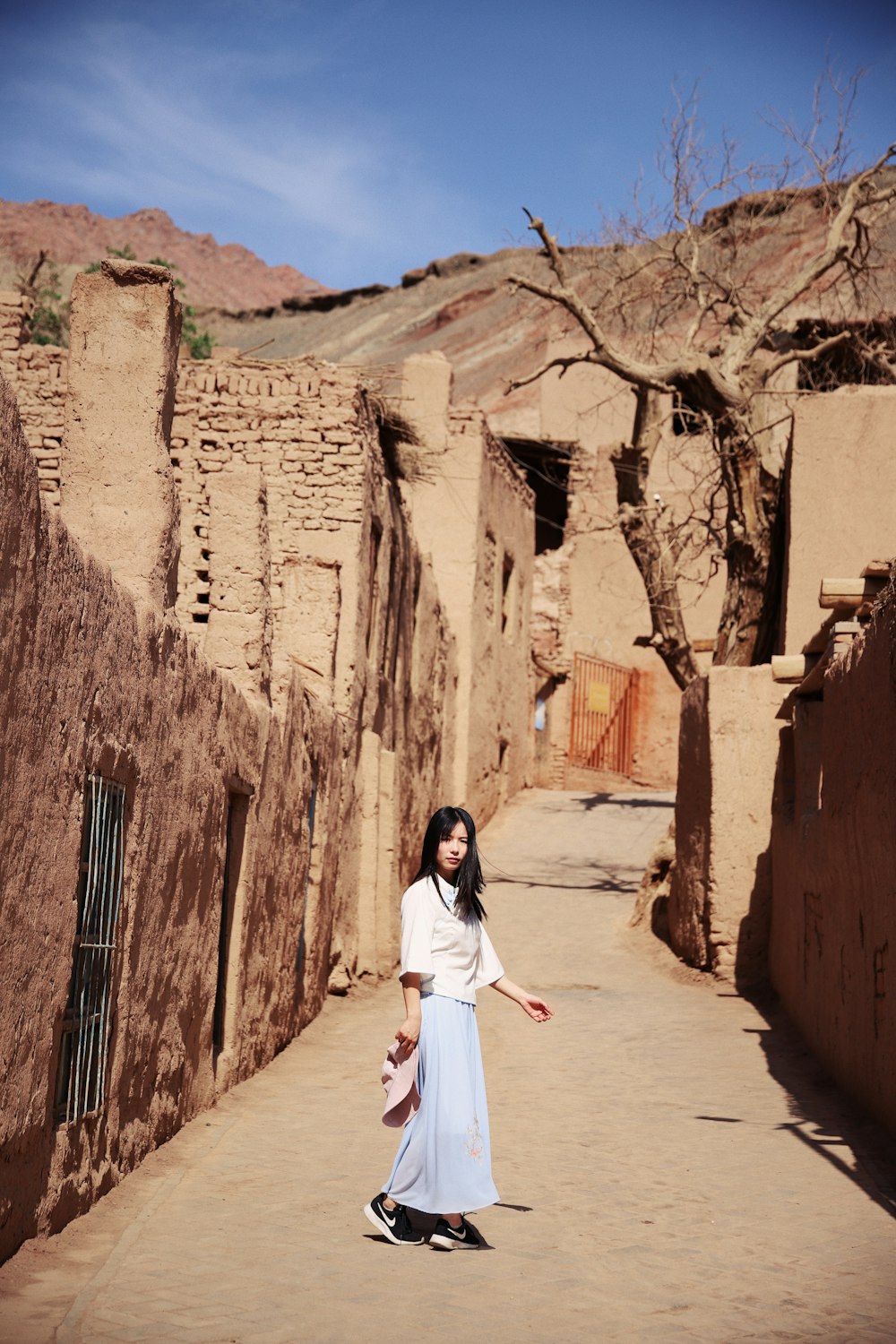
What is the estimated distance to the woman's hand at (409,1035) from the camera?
5.12m

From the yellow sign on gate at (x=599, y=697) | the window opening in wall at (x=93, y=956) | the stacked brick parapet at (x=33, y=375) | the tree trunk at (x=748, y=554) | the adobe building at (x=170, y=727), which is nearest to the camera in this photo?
the adobe building at (x=170, y=727)

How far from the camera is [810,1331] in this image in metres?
4.13

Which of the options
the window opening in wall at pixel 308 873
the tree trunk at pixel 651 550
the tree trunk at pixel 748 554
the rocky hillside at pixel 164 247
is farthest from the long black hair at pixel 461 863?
the rocky hillside at pixel 164 247

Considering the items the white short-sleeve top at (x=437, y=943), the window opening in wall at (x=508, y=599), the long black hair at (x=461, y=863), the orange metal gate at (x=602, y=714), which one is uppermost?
the window opening in wall at (x=508, y=599)

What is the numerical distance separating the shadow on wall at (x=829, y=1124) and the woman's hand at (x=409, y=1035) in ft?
6.55

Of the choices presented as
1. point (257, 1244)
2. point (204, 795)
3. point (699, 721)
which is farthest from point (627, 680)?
point (257, 1244)

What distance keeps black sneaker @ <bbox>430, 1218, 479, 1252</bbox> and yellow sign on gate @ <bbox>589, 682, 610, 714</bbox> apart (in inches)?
839

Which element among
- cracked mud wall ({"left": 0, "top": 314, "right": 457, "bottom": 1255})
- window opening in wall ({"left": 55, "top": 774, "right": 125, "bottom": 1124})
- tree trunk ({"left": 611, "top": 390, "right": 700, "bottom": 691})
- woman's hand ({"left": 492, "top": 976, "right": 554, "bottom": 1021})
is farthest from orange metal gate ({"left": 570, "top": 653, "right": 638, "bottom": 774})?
window opening in wall ({"left": 55, "top": 774, "right": 125, "bottom": 1124})

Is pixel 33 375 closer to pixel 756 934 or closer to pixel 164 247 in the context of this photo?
pixel 756 934

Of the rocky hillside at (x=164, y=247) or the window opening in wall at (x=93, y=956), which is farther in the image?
the rocky hillside at (x=164, y=247)

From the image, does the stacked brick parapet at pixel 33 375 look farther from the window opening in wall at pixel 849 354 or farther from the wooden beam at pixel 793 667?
the window opening in wall at pixel 849 354

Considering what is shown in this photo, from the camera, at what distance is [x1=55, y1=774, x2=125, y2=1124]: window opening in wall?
196 inches

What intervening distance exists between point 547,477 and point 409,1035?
22636mm

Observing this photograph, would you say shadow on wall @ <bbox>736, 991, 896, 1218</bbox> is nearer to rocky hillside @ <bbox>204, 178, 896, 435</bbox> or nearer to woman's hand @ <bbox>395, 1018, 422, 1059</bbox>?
woman's hand @ <bbox>395, 1018, 422, 1059</bbox>
